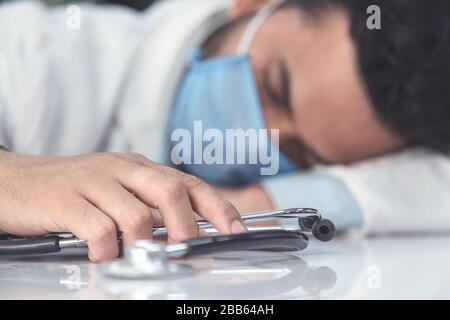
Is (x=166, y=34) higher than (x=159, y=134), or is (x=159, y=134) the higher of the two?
(x=166, y=34)

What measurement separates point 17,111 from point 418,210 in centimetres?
54

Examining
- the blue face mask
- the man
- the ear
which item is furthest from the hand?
the ear

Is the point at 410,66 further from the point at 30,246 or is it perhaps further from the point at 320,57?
the point at 30,246

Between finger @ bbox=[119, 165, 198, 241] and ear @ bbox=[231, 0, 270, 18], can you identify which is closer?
finger @ bbox=[119, 165, 198, 241]

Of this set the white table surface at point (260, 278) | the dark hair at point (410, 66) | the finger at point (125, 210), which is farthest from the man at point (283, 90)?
the finger at point (125, 210)

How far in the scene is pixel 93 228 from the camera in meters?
0.58

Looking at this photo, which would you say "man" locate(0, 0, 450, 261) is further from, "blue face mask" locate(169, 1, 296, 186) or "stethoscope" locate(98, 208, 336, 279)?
"stethoscope" locate(98, 208, 336, 279)

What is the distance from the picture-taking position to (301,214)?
652 millimetres

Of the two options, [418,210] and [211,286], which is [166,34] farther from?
[211,286]

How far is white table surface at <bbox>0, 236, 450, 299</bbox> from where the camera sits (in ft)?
1.65

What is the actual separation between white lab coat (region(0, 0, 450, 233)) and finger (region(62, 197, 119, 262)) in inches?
16.1

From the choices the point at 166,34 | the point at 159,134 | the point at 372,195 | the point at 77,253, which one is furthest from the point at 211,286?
the point at 166,34
